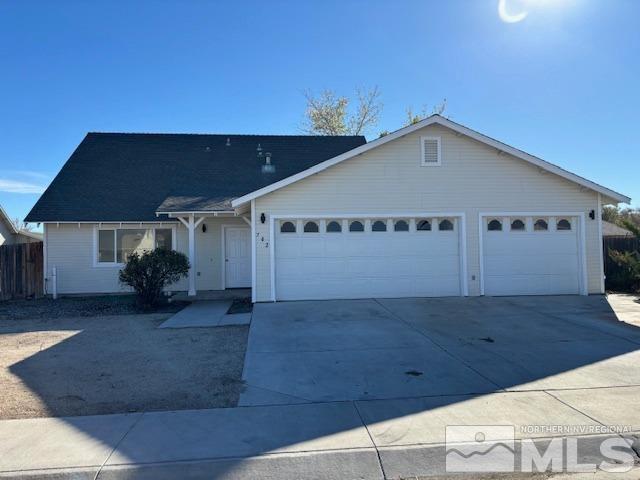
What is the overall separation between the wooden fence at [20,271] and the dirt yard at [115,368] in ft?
17.3

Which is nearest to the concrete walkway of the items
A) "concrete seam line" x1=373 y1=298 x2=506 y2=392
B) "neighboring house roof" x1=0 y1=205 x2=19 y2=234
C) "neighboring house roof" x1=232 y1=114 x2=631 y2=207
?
"neighboring house roof" x1=232 y1=114 x2=631 y2=207

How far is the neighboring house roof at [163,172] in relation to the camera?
568 inches

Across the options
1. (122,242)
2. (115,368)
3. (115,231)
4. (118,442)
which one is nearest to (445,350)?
(118,442)

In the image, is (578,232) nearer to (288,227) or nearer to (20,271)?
(288,227)

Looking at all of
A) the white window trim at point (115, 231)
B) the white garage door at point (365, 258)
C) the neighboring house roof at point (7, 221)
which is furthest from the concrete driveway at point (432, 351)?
the neighboring house roof at point (7, 221)

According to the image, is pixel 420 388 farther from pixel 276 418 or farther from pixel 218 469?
pixel 218 469

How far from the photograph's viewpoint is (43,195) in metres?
14.7

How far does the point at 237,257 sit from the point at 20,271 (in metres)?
7.25

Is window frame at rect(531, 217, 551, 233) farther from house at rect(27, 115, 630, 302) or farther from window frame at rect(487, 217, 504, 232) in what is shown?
window frame at rect(487, 217, 504, 232)

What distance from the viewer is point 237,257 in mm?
15055

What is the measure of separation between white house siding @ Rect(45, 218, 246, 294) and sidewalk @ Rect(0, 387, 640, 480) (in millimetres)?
10429

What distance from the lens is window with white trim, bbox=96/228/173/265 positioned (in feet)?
48.2

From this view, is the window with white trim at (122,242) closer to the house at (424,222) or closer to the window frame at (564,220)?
the house at (424,222)

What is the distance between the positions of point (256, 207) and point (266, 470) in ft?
28.9
